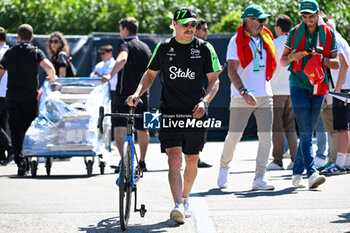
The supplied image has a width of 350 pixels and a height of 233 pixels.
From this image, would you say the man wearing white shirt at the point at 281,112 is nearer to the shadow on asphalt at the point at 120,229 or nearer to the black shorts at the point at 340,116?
the black shorts at the point at 340,116

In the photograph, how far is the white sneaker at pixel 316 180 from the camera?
9.54 meters

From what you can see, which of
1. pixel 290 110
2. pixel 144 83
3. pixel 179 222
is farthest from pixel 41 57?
pixel 179 222

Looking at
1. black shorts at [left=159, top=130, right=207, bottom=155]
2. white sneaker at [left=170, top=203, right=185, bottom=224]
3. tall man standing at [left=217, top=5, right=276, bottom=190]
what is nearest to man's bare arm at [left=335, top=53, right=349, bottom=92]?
tall man standing at [left=217, top=5, right=276, bottom=190]

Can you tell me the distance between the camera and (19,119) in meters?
12.5

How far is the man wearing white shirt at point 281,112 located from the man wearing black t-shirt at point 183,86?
4522 mm

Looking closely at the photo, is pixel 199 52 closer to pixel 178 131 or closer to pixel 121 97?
pixel 178 131

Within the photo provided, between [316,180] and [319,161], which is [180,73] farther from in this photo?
[319,161]

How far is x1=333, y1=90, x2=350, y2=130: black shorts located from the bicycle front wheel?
14.4 feet

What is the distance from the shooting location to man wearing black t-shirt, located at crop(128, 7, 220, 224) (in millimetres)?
7734

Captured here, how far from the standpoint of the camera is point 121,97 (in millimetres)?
12219

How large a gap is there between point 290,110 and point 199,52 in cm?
499

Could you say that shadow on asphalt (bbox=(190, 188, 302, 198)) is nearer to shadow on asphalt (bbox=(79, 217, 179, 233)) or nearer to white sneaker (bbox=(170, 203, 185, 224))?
shadow on asphalt (bbox=(79, 217, 179, 233))

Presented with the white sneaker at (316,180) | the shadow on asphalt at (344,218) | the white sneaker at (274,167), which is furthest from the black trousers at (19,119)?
the shadow on asphalt at (344,218)

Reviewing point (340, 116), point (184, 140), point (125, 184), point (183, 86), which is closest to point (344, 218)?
point (184, 140)
